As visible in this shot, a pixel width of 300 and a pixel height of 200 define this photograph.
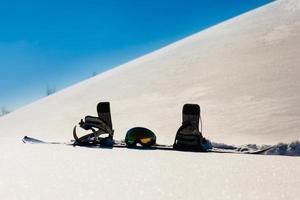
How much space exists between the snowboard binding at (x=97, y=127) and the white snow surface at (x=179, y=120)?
0.92m

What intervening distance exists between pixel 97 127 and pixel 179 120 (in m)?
5.45

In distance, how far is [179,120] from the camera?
16859mm

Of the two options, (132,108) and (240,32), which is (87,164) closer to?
(132,108)

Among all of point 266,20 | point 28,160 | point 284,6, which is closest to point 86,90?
point 266,20

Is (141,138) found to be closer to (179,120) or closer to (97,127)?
(97,127)

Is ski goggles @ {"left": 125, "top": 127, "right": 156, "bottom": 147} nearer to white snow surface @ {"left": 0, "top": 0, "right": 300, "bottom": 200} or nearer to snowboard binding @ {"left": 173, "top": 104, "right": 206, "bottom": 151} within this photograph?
snowboard binding @ {"left": 173, "top": 104, "right": 206, "bottom": 151}

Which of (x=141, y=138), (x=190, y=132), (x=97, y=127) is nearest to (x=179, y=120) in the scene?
(x=97, y=127)

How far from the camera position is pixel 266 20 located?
94.7ft

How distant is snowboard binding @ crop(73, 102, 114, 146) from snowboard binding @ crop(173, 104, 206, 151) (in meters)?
2.11

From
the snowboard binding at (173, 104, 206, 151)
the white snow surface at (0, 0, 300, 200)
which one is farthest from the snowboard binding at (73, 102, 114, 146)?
the snowboard binding at (173, 104, 206, 151)

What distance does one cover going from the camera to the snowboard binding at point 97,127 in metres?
11.7

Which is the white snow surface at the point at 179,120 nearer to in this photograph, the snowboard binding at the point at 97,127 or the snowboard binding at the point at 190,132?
the snowboard binding at the point at 97,127

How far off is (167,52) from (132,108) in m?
11.3

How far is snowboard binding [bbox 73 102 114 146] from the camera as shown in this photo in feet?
38.2
